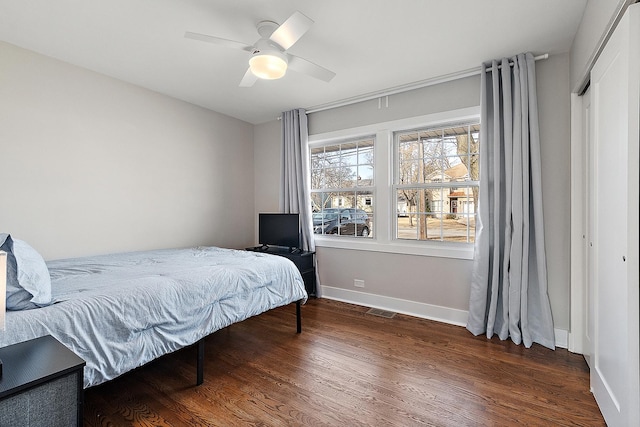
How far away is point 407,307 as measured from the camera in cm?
339

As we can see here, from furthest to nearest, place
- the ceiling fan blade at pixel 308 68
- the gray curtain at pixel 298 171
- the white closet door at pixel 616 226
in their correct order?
the gray curtain at pixel 298 171, the ceiling fan blade at pixel 308 68, the white closet door at pixel 616 226

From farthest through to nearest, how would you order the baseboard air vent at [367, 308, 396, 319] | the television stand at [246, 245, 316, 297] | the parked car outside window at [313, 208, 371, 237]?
the parked car outside window at [313, 208, 371, 237] < the television stand at [246, 245, 316, 297] < the baseboard air vent at [367, 308, 396, 319]

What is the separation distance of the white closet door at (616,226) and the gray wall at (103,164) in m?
3.88

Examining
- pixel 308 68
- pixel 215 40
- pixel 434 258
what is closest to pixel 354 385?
pixel 434 258

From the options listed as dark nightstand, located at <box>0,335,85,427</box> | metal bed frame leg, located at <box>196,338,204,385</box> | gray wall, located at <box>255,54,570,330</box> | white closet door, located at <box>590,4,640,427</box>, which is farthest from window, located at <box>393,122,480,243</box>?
dark nightstand, located at <box>0,335,85,427</box>

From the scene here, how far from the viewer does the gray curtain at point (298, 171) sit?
3998mm

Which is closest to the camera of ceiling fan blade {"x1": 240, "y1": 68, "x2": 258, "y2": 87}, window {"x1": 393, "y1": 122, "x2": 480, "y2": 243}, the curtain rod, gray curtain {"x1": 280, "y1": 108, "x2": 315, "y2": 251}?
ceiling fan blade {"x1": 240, "y1": 68, "x2": 258, "y2": 87}

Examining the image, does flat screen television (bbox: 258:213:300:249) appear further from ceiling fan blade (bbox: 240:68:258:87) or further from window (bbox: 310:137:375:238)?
ceiling fan blade (bbox: 240:68:258:87)

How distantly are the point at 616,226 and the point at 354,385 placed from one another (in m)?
1.73

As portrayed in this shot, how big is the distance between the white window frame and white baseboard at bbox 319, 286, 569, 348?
0.56 meters

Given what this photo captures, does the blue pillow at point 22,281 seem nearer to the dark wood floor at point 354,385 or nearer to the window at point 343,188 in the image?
the dark wood floor at point 354,385

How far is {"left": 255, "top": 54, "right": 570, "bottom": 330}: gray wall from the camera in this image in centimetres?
259

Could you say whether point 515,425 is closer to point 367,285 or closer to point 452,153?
point 367,285

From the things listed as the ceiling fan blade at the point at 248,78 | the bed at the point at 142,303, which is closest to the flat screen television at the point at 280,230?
the bed at the point at 142,303
